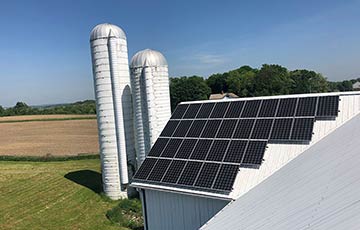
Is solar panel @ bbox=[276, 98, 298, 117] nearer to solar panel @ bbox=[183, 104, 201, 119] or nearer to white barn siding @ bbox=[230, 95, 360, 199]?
white barn siding @ bbox=[230, 95, 360, 199]

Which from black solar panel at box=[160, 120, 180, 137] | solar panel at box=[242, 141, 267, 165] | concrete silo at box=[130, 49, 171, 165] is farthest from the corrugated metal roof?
concrete silo at box=[130, 49, 171, 165]

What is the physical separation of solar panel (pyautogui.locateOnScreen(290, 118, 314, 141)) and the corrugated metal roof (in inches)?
18.2

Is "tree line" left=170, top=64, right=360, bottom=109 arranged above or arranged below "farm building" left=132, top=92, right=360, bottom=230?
above

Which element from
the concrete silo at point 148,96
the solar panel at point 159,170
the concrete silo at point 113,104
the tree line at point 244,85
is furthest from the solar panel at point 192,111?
the tree line at point 244,85

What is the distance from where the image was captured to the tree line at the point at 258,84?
240 ft

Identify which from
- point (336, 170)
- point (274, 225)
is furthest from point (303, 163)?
point (274, 225)

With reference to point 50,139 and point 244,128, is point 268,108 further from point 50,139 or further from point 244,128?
point 50,139

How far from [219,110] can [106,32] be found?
9.41 m

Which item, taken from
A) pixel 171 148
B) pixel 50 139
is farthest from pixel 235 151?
pixel 50 139

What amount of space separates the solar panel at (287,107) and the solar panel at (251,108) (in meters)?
0.84

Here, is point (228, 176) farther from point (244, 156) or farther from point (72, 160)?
point (72, 160)

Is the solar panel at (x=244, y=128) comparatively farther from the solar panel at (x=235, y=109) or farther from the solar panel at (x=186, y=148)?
the solar panel at (x=186, y=148)

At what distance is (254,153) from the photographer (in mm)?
9586

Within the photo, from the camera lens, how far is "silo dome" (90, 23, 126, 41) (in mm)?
17828
